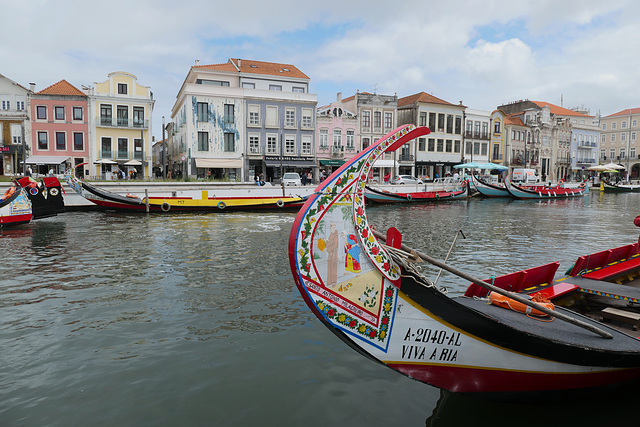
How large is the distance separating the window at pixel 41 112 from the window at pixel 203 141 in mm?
11540

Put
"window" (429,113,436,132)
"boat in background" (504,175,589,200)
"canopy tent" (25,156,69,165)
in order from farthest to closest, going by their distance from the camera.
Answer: "window" (429,113,436,132), "boat in background" (504,175,589,200), "canopy tent" (25,156,69,165)

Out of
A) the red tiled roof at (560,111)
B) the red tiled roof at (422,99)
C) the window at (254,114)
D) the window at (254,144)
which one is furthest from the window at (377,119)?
the red tiled roof at (560,111)

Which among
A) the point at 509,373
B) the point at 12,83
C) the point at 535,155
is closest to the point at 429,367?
the point at 509,373

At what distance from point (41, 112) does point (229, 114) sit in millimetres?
14033

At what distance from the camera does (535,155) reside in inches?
2226

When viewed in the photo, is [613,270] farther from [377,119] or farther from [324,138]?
[377,119]

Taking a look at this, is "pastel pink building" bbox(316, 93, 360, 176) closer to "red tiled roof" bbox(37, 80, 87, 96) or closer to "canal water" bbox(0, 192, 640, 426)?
"red tiled roof" bbox(37, 80, 87, 96)

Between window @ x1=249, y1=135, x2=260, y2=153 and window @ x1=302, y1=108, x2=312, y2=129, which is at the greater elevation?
window @ x1=302, y1=108, x2=312, y2=129

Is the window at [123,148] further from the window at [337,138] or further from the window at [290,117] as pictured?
the window at [337,138]

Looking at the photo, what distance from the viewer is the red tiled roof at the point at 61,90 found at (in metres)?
33.0

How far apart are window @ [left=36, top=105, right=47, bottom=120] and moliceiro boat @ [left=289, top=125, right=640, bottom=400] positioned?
37.3m

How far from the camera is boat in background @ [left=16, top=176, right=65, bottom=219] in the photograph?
53.8 ft

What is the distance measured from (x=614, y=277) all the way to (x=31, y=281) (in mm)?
9667

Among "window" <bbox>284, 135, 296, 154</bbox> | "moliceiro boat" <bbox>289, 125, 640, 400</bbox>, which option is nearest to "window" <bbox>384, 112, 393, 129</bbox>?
"window" <bbox>284, 135, 296, 154</bbox>
